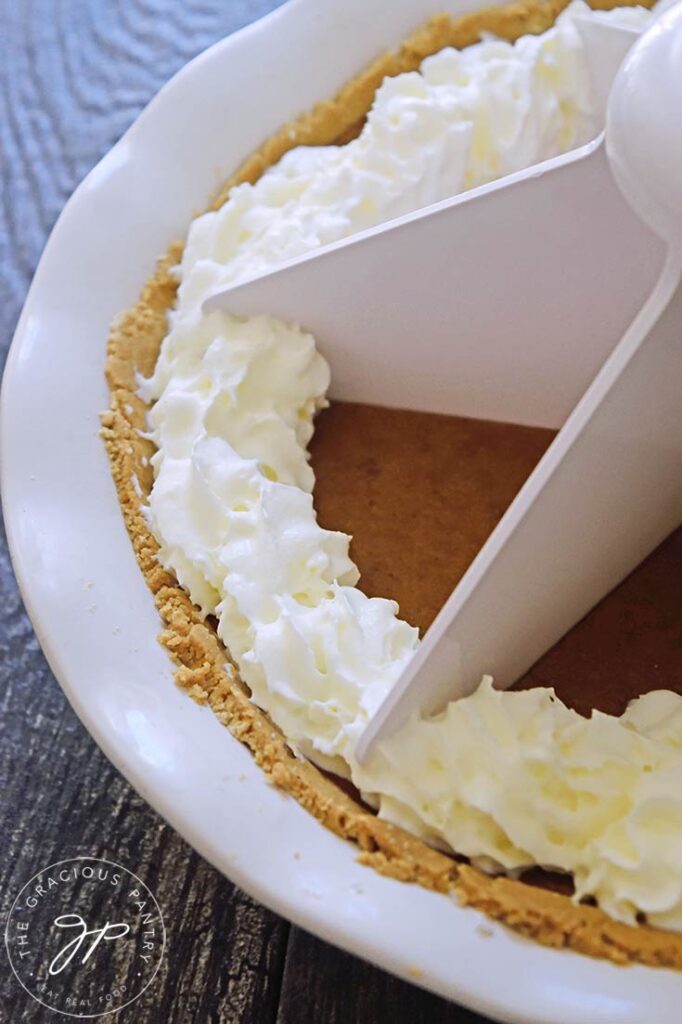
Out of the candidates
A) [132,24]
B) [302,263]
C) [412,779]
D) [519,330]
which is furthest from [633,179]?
[132,24]

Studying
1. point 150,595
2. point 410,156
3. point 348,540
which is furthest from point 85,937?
point 410,156

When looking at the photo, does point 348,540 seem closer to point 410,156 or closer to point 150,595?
point 150,595

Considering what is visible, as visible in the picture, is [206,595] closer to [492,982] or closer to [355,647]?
[355,647]

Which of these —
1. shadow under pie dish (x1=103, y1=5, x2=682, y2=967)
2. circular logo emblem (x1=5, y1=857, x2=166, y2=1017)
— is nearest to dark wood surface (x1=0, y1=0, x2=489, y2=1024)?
circular logo emblem (x1=5, y1=857, x2=166, y2=1017)

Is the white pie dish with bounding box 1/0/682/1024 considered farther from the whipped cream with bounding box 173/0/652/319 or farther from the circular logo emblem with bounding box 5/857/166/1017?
the circular logo emblem with bounding box 5/857/166/1017

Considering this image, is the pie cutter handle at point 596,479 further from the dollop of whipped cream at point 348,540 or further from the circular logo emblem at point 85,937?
the circular logo emblem at point 85,937
